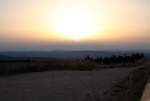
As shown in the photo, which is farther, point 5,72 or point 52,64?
point 52,64

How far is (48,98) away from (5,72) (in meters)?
17.1

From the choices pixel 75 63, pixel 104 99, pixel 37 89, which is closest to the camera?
pixel 104 99

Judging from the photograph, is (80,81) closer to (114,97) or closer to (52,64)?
(114,97)

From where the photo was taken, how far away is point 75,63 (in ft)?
133

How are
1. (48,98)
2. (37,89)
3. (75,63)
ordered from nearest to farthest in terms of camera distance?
(48,98) → (37,89) → (75,63)

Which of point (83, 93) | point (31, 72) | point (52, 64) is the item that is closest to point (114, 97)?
point (83, 93)

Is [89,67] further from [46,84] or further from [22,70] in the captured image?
[46,84]

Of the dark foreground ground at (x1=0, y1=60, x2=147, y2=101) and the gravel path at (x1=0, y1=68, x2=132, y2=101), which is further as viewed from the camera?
the gravel path at (x1=0, y1=68, x2=132, y2=101)

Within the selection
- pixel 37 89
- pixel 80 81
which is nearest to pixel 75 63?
pixel 80 81

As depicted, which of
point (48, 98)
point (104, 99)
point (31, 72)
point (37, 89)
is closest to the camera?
point (104, 99)

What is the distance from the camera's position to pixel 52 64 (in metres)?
41.1

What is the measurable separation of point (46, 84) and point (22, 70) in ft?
37.7

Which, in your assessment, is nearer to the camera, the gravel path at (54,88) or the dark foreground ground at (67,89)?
the dark foreground ground at (67,89)

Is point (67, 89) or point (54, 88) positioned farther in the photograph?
point (54, 88)
